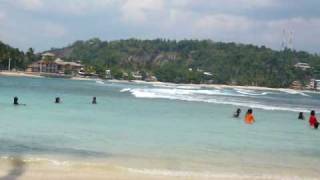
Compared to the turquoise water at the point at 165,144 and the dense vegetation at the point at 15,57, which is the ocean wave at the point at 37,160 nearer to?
the turquoise water at the point at 165,144

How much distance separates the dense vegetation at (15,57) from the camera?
137250 millimetres

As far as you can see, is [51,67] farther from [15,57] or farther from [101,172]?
[101,172]

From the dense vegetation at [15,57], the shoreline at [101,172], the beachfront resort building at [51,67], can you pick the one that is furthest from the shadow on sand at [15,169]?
the beachfront resort building at [51,67]

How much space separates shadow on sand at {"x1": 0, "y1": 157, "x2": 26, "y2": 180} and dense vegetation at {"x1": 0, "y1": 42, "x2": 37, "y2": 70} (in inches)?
5025

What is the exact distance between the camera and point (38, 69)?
163 meters

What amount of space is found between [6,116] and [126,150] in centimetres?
1031

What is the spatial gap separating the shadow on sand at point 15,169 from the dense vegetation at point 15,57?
128 metres

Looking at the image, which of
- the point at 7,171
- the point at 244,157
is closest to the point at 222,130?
the point at 244,157

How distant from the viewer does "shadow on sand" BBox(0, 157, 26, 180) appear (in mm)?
10587

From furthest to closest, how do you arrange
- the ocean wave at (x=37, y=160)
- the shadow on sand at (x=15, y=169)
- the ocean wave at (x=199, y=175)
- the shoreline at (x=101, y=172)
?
the ocean wave at (x=37, y=160)
the ocean wave at (x=199, y=175)
the shoreline at (x=101, y=172)
the shadow on sand at (x=15, y=169)

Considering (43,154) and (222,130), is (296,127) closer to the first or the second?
(222,130)

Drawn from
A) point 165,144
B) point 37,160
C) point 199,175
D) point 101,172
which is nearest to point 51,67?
point 165,144

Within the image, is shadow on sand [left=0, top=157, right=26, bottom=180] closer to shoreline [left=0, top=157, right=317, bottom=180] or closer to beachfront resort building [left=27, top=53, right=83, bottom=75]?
shoreline [left=0, top=157, right=317, bottom=180]

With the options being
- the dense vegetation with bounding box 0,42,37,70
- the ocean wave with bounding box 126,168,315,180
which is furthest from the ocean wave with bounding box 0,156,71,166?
the dense vegetation with bounding box 0,42,37,70
